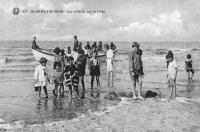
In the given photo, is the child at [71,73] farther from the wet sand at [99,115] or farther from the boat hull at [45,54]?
the boat hull at [45,54]

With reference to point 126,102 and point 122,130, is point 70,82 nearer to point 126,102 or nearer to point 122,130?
point 126,102

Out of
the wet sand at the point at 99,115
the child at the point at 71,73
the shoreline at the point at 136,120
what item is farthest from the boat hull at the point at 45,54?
the shoreline at the point at 136,120

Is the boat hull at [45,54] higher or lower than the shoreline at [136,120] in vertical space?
higher

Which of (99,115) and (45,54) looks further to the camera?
(45,54)

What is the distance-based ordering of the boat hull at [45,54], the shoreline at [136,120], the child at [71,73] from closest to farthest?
1. the shoreline at [136,120]
2. the child at [71,73]
3. the boat hull at [45,54]

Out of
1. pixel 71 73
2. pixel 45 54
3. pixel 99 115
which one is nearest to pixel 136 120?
pixel 99 115

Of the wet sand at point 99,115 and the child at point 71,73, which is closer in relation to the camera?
the wet sand at point 99,115

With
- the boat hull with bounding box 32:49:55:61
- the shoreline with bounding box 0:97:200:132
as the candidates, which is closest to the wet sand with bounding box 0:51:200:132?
the shoreline with bounding box 0:97:200:132

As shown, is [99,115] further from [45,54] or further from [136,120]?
[45,54]

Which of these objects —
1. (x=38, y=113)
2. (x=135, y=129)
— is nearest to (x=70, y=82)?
(x=38, y=113)

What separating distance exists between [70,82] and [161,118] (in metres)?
3.91


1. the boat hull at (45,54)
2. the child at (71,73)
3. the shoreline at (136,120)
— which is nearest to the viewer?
the shoreline at (136,120)

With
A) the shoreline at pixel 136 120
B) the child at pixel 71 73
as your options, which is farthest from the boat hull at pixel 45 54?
Result: the shoreline at pixel 136 120

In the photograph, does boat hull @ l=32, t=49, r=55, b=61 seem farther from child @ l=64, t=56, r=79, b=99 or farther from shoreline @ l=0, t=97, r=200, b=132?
shoreline @ l=0, t=97, r=200, b=132
